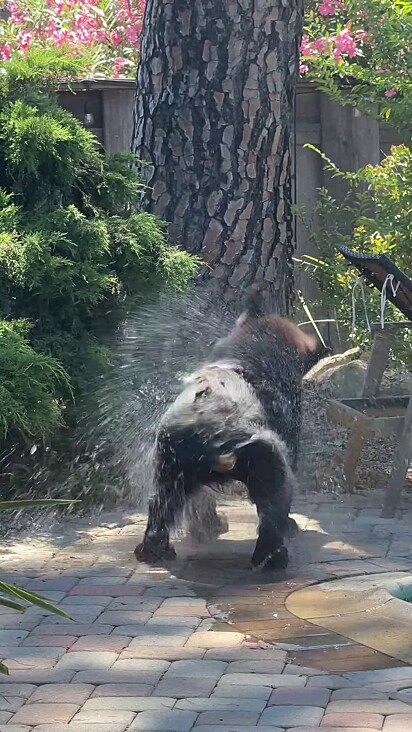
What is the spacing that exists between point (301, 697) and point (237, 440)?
57.4 inches

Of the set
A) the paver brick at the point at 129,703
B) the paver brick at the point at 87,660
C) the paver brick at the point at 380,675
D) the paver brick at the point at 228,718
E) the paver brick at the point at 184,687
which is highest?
the paver brick at the point at 228,718

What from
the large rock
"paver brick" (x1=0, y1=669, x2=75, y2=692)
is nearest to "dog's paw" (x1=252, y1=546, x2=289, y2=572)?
"paver brick" (x1=0, y1=669, x2=75, y2=692)

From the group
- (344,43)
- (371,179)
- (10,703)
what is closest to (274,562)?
(10,703)

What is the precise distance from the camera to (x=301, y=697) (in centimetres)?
342

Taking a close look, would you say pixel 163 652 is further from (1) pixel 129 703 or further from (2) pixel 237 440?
(2) pixel 237 440

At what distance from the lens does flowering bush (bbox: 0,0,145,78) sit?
404 inches

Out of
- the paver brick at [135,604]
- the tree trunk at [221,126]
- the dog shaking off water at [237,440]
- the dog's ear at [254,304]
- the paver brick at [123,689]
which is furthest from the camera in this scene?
the tree trunk at [221,126]

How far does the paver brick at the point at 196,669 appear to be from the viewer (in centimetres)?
363

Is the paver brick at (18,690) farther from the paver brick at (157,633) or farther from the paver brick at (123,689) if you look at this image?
the paver brick at (157,633)

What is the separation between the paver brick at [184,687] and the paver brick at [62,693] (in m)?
0.23

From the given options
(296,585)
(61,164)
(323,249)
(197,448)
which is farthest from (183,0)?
(296,585)

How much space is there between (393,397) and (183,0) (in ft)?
9.14

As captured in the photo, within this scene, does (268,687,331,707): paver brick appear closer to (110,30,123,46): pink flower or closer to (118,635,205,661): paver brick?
(118,635,205,661): paver brick

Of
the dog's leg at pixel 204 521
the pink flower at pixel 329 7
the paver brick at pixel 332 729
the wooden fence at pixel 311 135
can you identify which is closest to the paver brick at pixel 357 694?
the paver brick at pixel 332 729
